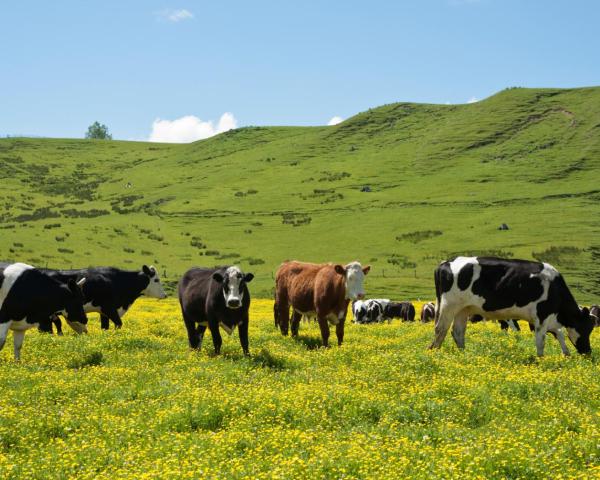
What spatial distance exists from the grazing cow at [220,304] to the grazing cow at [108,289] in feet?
19.5

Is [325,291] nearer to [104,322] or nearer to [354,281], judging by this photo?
[354,281]

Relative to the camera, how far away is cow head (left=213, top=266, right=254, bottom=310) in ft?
53.4

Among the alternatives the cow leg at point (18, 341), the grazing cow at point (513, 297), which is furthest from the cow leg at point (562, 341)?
the cow leg at point (18, 341)

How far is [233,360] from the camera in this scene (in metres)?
16.0

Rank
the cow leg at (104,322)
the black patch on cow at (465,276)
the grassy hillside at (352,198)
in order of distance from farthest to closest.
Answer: the grassy hillside at (352,198)
the cow leg at (104,322)
the black patch on cow at (465,276)

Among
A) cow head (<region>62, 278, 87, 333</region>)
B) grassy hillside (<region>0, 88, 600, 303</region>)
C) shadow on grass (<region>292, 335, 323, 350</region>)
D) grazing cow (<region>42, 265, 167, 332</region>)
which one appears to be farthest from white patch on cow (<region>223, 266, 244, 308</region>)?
grassy hillside (<region>0, 88, 600, 303</region>)

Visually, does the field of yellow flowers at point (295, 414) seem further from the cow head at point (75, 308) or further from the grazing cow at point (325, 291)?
the grazing cow at point (325, 291)

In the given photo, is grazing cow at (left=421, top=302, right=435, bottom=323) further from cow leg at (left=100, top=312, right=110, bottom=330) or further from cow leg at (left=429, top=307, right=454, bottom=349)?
cow leg at (left=100, top=312, right=110, bottom=330)

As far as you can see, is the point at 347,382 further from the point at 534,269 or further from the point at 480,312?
the point at 534,269

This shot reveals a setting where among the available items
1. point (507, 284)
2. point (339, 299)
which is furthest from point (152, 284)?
point (507, 284)

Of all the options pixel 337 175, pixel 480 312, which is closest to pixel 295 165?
pixel 337 175

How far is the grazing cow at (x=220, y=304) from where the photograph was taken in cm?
1669

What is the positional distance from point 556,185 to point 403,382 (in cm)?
11491

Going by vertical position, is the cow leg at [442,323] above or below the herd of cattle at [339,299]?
below
